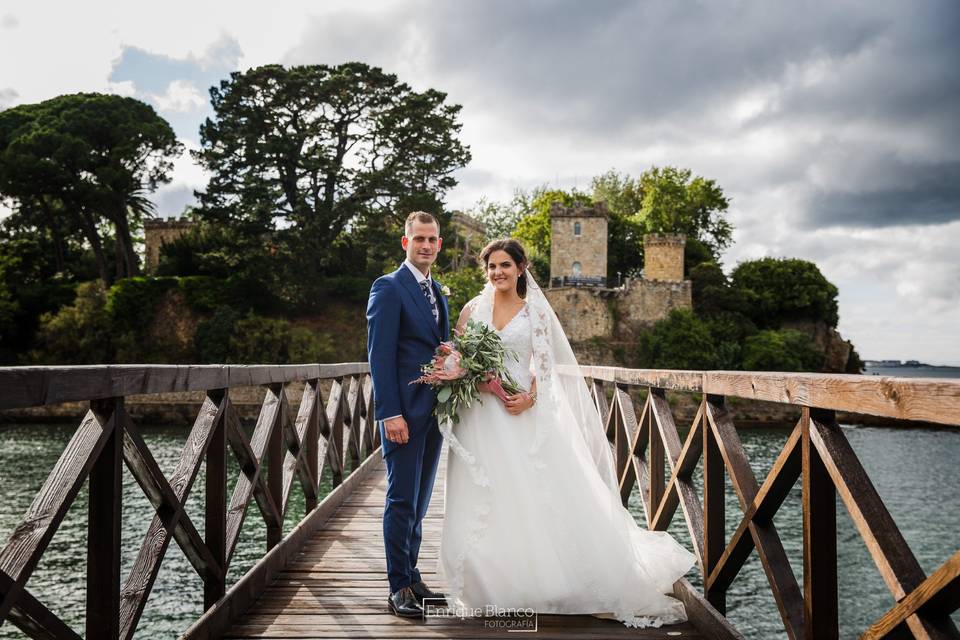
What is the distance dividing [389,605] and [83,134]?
1461 inches

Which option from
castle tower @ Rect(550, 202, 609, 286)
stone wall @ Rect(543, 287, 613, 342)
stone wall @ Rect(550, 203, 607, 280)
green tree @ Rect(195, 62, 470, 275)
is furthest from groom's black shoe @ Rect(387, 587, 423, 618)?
stone wall @ Rect(550, 203, 607, 280)

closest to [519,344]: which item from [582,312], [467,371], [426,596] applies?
[467,371]

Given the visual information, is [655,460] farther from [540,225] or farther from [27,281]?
[540,225]

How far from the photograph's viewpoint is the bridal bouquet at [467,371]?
9.62 feet

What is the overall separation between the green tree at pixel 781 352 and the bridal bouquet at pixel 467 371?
1294 inches

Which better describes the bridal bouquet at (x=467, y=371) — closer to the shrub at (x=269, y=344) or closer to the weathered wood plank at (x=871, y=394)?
the weathered wood plank at (x=871, y=394)

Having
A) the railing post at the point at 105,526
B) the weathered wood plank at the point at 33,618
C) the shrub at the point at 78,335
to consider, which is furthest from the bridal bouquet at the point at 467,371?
the shrub at the point at 78,335

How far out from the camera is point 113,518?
172 cm

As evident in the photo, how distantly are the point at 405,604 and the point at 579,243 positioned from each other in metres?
36.1

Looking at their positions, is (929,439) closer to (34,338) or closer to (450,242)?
(450,242)

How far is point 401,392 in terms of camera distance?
2975 millimetres

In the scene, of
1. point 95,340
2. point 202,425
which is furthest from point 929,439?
point 95,340

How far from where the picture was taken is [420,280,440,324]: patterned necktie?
3082 mm

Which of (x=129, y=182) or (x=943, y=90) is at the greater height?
(x=943, y=90)
